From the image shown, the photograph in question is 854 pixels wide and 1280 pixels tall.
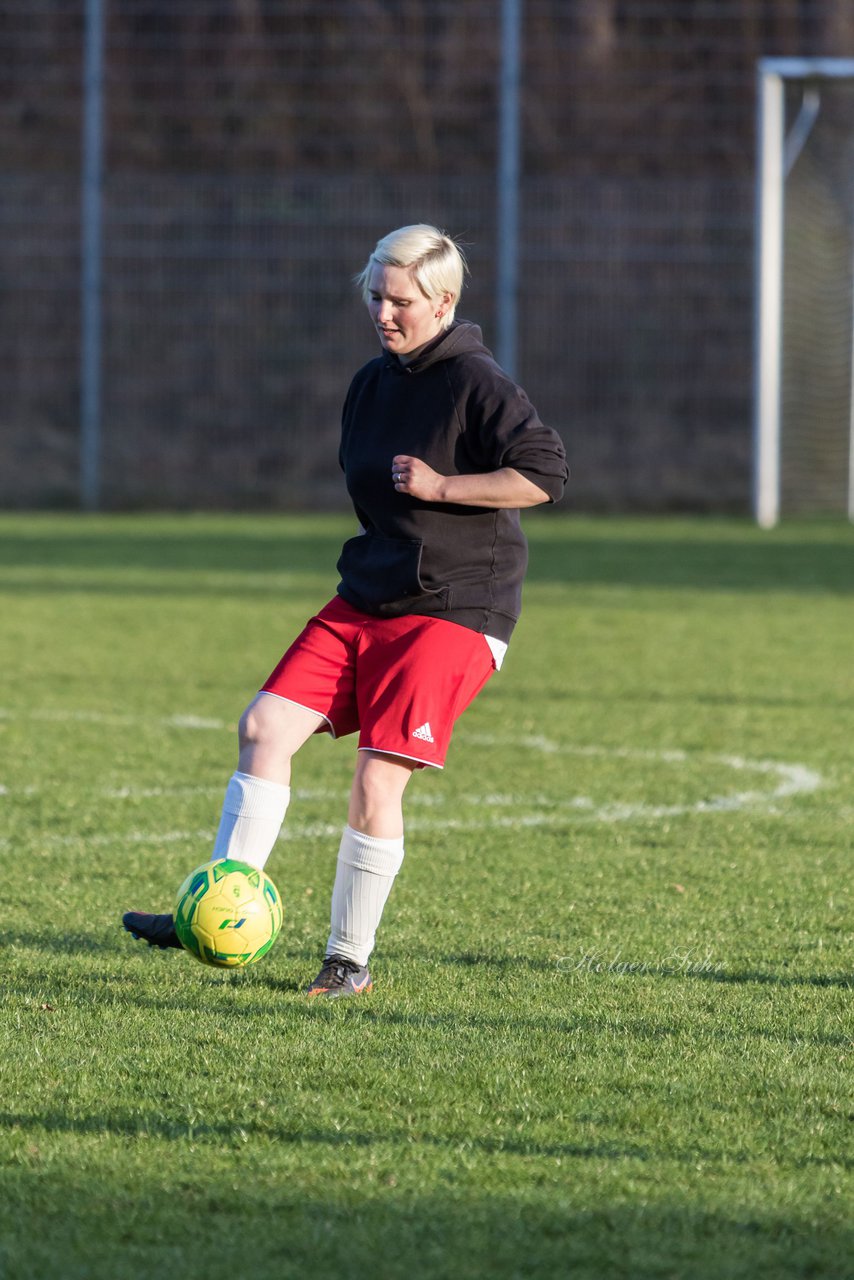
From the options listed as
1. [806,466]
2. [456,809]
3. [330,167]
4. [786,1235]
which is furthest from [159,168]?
[786,1235]

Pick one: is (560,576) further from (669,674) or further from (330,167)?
(330,167)

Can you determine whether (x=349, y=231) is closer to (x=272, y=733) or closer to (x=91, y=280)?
(x=91, y=280)

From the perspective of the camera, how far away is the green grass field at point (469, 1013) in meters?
2.83

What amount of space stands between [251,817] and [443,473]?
82 centimetres

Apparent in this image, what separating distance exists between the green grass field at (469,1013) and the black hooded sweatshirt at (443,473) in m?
0.81

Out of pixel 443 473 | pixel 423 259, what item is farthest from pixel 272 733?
pixel 423 259

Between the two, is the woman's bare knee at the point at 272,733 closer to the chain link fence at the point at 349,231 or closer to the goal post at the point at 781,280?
the goal post at the point at 781,280

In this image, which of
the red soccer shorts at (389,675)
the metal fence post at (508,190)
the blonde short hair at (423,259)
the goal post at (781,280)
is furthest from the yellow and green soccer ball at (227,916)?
the metal fence post at (508,190)

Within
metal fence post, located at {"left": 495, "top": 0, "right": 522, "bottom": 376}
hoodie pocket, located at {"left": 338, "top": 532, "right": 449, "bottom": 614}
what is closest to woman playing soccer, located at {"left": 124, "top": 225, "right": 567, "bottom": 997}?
hoodie pocket, located at {"left": 338, "top": 532, "right": 449, "bottom": 614}

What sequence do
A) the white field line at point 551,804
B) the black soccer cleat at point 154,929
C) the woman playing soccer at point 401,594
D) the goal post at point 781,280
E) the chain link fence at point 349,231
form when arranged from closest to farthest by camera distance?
the woman playing soccer at point 401,594
the black soccer cleat at point 154,929
the white field line at point 551,804
the goal post at point 781,280
the chain link fence at point 349,231

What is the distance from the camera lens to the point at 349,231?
24.8 metres

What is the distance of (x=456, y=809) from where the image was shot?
6.50 m

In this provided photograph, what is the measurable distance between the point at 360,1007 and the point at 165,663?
6499 millimetres

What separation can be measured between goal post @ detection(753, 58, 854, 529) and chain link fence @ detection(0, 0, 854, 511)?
3.77ft
